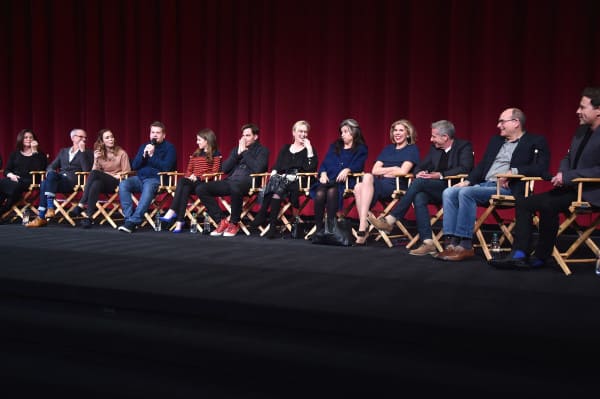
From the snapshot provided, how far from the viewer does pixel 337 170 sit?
4.94 metres

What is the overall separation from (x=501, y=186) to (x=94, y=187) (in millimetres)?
3915

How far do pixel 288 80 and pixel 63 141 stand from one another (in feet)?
11.7

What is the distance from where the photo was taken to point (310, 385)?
185 cm

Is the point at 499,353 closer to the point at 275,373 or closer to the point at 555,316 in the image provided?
the point at 555,316

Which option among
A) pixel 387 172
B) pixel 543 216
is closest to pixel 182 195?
pixel 387 172

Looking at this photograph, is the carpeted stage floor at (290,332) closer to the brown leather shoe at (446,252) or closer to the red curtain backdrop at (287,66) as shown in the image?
the brown leather shoe at (446,252)

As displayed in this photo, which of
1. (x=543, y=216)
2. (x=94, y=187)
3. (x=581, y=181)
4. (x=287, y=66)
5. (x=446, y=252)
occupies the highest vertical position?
(x=287, y=66)

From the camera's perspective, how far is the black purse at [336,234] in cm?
444

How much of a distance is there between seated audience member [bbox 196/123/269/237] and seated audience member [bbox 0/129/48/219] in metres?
2.22

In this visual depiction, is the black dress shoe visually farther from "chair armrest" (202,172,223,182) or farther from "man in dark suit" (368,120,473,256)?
"chair armrest" (202,172,223,182)

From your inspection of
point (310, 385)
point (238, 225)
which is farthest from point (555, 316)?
point (238, 225)

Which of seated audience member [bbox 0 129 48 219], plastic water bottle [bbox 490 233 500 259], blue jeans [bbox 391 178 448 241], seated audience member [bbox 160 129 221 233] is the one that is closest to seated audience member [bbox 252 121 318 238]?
seated audience member [bbox 160 129 221 233]

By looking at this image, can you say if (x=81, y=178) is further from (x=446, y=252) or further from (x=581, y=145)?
(x=581, y=145)

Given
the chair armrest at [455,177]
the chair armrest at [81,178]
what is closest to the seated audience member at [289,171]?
the chair armrest at [455,177]
